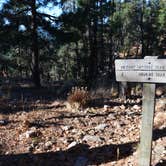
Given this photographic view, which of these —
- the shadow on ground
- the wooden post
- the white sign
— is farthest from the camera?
the shadow on ground

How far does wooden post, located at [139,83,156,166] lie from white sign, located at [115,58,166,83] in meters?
0.13

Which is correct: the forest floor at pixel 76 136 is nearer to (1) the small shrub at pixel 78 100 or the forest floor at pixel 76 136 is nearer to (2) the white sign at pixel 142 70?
(1) the small shrub at pixel 78 100

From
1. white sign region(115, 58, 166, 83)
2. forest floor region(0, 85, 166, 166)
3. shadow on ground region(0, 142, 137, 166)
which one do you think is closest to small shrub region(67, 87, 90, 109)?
forest floor region(0, 85, 166, 166)

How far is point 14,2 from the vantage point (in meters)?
17.4

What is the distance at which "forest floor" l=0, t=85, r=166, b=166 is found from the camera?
5.66m

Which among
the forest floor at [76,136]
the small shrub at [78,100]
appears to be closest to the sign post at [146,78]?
the forest floor at [76,136]

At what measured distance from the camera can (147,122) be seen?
4.67 m

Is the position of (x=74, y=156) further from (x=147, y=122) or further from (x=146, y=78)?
(x=146, y=78)

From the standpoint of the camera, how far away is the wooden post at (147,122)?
462 centimetres

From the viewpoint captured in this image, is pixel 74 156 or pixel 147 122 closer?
pixel 147 122

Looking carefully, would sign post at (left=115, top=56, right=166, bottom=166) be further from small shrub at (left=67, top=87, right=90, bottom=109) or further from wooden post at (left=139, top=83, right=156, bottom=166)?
small shrub at (left=67, top=87, right=90, bottom=109)

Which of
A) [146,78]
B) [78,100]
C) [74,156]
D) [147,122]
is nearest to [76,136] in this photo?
[74,156]

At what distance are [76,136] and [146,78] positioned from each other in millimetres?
2540

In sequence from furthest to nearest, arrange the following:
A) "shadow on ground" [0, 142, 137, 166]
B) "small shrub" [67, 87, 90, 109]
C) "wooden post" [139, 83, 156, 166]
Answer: "small shrub" [67, 87, 90, 109] < "shadow on ground" [0, 142, 137, 166] < "wooden post" [139, 83, 156, 166]
